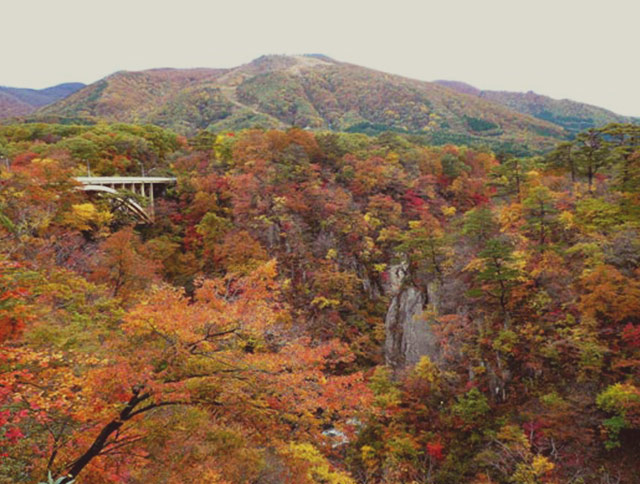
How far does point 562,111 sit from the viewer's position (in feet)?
447

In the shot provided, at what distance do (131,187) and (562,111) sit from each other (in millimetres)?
153737

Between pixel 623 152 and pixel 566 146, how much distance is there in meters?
4.80

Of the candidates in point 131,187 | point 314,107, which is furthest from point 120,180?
point 314,107

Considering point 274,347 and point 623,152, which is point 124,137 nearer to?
point 274,347

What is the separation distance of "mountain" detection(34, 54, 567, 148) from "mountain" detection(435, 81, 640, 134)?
26312 mm

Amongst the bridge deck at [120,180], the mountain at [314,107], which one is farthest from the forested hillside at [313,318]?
the mountain at [314,107]

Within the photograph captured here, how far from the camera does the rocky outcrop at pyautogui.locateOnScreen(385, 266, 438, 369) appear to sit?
64.9ft

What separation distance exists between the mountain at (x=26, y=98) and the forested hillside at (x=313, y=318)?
9889cm

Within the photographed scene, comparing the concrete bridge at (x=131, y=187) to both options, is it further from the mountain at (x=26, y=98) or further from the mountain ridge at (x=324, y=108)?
Result: the mountain at (x=26, y=98)

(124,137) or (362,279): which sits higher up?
(124,137)

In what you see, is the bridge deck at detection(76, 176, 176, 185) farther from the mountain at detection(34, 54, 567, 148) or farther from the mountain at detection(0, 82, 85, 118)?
the mountain at detection(0, 82, 85, 118)

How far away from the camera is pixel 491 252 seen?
14.2m

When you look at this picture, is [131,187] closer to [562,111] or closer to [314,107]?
[314,107]

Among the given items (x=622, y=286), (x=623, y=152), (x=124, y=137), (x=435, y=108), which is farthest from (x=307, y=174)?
(x=435, y=108)
